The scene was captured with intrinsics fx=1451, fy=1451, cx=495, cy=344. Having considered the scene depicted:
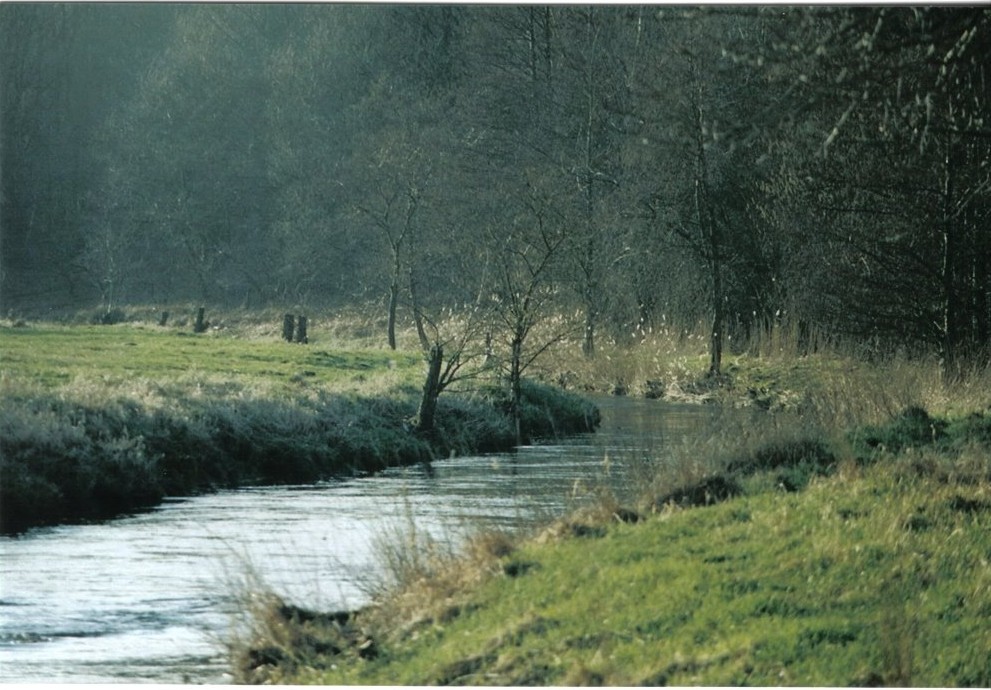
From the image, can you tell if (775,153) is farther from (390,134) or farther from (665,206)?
(665,206)

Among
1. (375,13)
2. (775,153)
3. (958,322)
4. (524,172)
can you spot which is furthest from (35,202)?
(958,322)

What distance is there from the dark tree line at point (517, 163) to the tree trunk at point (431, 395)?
29cm

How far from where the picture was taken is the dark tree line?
10258 mm

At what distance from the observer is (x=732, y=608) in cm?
745

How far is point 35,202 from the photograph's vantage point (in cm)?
1109

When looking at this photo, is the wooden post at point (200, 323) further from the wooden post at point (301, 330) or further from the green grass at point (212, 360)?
the wooden post at point (301, 330)

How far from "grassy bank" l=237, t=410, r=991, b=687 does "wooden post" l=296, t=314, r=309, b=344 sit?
364 inches

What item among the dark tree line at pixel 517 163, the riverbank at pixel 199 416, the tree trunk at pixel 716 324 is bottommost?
the riverbank at pixel 199 416

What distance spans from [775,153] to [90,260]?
6.07 meters

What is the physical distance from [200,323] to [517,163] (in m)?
5.18

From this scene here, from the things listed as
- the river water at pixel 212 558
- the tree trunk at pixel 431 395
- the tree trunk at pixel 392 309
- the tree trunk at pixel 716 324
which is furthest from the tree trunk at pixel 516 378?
the river water at pixel 212 558

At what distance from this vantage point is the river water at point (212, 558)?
27.2 ft

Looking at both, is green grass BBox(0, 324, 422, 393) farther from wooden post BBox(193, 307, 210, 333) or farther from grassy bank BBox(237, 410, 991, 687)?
grassy bank BBox(237, 410, 991, 687)

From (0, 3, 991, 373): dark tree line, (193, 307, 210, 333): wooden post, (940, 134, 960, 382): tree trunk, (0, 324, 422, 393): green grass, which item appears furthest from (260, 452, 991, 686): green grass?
(193, 307, 210, 333): wooden post
